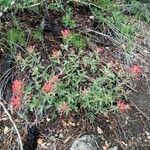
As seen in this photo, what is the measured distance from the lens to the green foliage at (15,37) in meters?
3.58

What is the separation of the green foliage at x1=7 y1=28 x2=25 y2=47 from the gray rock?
1026 millimetres

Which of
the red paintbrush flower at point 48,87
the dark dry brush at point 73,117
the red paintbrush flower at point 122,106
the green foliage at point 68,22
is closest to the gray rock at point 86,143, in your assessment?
the dark dry brush at point 73,117

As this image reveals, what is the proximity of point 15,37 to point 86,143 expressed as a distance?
116 cm

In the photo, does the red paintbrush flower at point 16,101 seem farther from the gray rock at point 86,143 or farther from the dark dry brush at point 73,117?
the gray rock at point 86,143

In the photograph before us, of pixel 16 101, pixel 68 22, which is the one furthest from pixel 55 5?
pixel 16 101

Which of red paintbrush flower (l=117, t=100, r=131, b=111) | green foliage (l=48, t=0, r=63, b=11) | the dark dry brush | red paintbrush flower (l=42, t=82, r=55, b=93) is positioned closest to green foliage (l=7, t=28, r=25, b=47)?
the dark dry brush

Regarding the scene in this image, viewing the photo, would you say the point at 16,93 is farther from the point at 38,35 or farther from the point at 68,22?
the point at 68,22

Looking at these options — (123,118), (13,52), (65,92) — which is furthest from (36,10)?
(123,118)

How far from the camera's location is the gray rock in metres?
3.14

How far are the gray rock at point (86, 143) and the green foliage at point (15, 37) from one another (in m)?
1.03

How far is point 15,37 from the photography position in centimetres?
361

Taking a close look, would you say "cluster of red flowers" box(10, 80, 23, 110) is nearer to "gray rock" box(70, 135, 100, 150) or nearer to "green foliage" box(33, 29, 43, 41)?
"gray rock" box(70, 135, 100, 150)

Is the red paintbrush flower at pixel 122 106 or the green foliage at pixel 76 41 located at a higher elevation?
the green foliage at pixel 76 41

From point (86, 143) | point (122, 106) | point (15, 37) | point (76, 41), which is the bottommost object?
point (86, 143)
